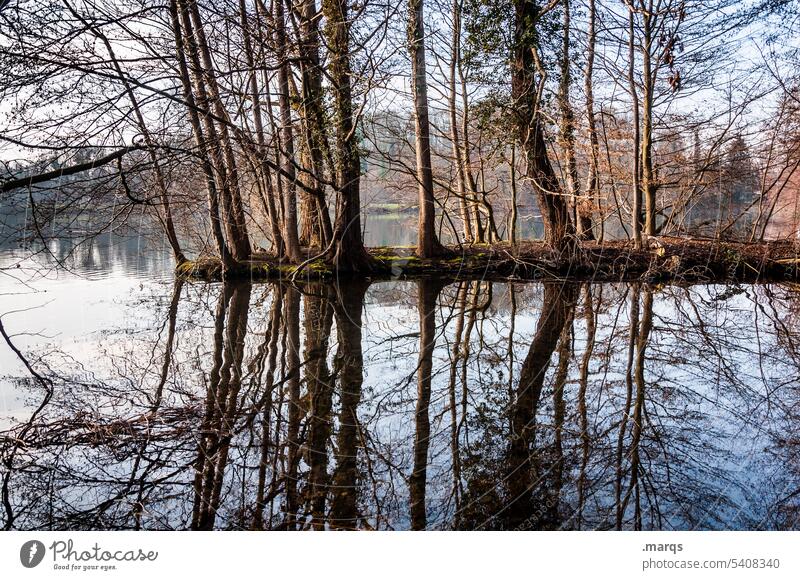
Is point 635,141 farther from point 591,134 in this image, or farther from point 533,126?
point 533,126

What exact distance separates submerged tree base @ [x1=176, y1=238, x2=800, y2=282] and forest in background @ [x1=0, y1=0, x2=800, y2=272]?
24 cm

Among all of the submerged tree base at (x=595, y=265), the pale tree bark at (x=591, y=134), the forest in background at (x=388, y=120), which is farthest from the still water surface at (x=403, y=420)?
the pale tree bark at (x=591, y=134)

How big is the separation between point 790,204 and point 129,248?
485 inches

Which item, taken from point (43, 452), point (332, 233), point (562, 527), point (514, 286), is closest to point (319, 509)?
point (562, 527)

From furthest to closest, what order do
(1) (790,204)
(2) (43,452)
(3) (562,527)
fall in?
(1) (790,204) < (2) (43,452) < (3) (562,527)

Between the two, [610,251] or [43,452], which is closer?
[43,452]

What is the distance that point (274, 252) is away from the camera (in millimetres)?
8414

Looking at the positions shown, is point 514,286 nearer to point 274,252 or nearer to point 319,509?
point 274,252

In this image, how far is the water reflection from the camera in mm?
1885

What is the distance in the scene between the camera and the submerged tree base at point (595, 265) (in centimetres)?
745

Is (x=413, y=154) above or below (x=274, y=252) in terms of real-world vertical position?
above
